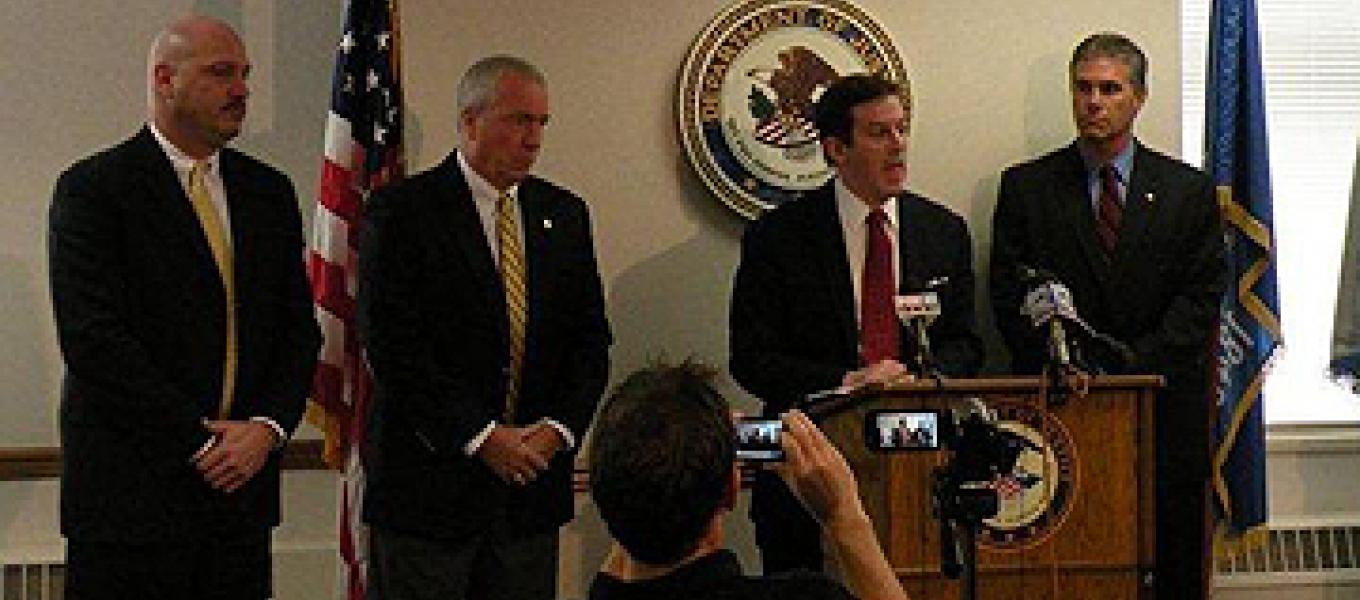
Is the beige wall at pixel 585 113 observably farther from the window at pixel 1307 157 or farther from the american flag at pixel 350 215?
the window at pixel 1307 157

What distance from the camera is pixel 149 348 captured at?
435cm

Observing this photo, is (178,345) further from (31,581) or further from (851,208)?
(851,208)

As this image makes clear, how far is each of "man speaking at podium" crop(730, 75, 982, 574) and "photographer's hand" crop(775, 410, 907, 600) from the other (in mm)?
2142

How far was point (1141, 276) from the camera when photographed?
17.8 ft

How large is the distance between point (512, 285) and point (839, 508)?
2169 millimetres

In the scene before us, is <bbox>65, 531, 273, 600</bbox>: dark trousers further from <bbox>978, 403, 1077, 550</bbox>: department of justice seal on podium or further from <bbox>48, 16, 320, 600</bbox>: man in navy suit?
<bbox>978, 403, 1077, 550</bbox>: department of justice seal on podium

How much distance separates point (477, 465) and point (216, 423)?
605 mm

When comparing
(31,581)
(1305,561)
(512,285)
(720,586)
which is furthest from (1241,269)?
(720,586)

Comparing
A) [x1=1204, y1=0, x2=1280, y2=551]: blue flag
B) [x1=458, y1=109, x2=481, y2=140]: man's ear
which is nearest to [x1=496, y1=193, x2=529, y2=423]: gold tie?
[x1=458, y1=109, x2=481, y2=140]: man's ear

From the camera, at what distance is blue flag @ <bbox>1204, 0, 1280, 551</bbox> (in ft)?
19.3

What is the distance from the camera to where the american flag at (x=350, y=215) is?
518 centimetres

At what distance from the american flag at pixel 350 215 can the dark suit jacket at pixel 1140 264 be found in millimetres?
1524

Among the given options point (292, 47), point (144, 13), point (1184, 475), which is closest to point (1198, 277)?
point (1184, 475)

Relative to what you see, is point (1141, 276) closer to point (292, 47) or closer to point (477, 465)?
point (477, 465)
